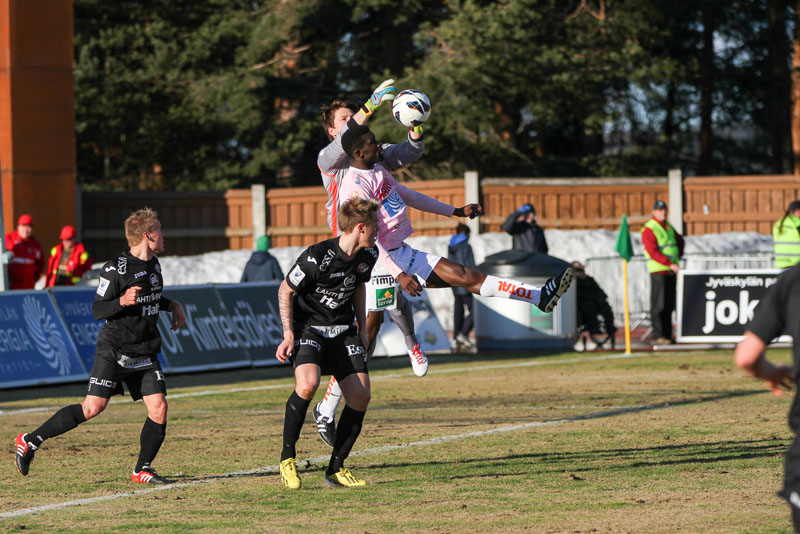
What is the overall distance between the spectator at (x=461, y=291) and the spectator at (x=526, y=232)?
0.85m

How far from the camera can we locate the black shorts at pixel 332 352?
26.5 ft

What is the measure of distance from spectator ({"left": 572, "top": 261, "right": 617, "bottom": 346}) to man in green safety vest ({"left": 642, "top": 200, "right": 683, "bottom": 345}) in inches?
28.6

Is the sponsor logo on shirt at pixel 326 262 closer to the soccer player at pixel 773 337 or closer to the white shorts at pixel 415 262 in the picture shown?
the white shorts at pixel 415 262

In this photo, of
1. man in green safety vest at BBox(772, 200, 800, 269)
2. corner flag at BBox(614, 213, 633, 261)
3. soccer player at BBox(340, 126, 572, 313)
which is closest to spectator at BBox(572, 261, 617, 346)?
corner flag at BBox(614, 213, 633, 261)

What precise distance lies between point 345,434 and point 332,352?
542mm

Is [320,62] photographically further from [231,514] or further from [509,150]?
[231,514]

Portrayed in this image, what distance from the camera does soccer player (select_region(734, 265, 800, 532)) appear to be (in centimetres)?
460

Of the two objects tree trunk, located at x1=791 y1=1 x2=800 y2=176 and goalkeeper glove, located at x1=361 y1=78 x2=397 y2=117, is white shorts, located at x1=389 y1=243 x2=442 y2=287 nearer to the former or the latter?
goalkeeper glove, located at x1=361 y1=78 x2=397 y2=117

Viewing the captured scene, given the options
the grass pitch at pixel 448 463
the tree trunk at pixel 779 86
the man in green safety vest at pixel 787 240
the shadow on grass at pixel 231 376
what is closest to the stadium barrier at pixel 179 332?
the shadow on grass at pixel 231 376

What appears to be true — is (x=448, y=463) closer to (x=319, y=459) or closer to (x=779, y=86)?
(x=319, y=459)

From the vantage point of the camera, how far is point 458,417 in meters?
12.2

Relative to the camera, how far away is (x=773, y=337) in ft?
15.2

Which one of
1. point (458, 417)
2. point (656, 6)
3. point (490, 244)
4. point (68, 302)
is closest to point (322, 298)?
point (458, 417)

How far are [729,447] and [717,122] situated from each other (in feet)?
116
